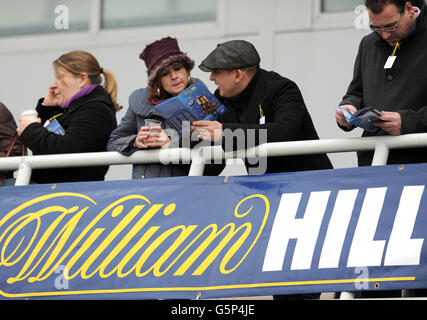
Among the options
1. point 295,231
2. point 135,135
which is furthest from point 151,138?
point 295,231

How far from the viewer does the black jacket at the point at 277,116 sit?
524 centimetres

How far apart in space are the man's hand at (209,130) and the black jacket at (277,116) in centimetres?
4

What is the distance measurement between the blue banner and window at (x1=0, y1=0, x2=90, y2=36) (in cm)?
396

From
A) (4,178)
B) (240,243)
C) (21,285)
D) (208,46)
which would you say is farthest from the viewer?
(208,46)

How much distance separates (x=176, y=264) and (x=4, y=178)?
1.54 m

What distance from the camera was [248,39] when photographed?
8.77 m

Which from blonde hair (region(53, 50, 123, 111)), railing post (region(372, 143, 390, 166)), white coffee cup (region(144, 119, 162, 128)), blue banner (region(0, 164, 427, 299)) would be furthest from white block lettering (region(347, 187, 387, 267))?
blonde hair (region(53, 50, 123, 111))

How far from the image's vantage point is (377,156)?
4.96 m

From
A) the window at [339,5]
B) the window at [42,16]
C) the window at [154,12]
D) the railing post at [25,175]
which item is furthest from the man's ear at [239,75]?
the window at [42,16]

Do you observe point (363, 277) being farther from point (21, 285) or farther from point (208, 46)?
point (208, 46)

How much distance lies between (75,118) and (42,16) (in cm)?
397

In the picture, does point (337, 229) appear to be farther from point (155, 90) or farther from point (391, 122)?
point (155, 90)

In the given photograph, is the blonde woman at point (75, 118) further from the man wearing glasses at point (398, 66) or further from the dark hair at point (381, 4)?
the dark hair at point (381, 4)
